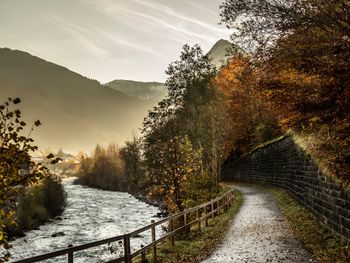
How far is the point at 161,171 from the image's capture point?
2347cm

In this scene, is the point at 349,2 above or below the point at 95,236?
above

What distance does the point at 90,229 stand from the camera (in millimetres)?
37219

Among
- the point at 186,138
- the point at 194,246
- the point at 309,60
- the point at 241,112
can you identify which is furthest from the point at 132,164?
the point at 309,60

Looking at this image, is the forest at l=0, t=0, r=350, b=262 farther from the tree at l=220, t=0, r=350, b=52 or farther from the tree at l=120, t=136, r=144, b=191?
the tree at l=120, t=136, r=144, b=191

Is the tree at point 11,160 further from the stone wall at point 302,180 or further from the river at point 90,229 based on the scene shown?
the river at point 90,229

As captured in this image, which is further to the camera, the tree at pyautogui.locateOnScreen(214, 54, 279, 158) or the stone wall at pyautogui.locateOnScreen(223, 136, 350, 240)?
the tree at pyautogui.locateOnScreen(214, 54, 279, 158)

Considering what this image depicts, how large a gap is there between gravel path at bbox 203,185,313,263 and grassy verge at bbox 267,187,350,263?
0.31 metres

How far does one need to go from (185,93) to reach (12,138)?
33.8 metres

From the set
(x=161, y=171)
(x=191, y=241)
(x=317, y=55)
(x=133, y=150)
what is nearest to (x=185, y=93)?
(x=161, y=171)

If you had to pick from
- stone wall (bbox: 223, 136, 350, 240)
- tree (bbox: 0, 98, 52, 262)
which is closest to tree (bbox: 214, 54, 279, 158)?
stone wall (bbox: 223, 136, 350, 240)

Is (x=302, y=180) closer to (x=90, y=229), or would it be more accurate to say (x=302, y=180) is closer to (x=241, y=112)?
(x=90, y=229)

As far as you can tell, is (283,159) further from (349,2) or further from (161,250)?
(349,2)

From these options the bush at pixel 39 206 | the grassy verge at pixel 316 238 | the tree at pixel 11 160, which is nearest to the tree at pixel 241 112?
the bush at pixel 39 206

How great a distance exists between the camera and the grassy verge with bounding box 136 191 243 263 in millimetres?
13766
